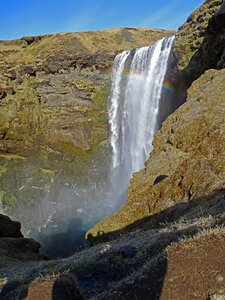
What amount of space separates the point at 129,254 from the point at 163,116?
41.7 meters

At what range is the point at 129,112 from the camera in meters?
63.1

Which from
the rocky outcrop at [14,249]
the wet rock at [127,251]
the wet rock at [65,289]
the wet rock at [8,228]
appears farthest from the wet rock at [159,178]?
the wet rock at [8,228]

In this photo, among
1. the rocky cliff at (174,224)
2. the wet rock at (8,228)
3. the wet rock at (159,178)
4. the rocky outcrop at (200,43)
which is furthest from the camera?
the wet rock at (8,228)

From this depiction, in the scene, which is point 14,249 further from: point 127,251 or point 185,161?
point 127,251

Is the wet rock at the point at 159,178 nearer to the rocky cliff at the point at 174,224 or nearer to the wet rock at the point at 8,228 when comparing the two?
the rocky cliff at the point at 174,224

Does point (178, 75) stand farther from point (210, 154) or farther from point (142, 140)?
point (210, 154)

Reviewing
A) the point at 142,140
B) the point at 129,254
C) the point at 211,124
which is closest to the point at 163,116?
the point at 142,140

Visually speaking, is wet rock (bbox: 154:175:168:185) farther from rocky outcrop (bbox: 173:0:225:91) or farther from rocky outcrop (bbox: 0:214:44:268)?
rocky outcrop (bbox: 173:0:225:91)

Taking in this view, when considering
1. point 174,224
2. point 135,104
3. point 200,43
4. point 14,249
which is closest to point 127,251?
point 174,224

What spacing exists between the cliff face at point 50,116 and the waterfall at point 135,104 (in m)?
4.02

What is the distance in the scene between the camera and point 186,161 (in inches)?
856

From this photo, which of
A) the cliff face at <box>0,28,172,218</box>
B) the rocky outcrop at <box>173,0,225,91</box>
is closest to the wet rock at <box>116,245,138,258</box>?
the rocky outcrop at <box>173,0,225,91</box>

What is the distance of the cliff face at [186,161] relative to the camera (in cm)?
1988

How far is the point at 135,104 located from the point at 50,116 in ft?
65.6
